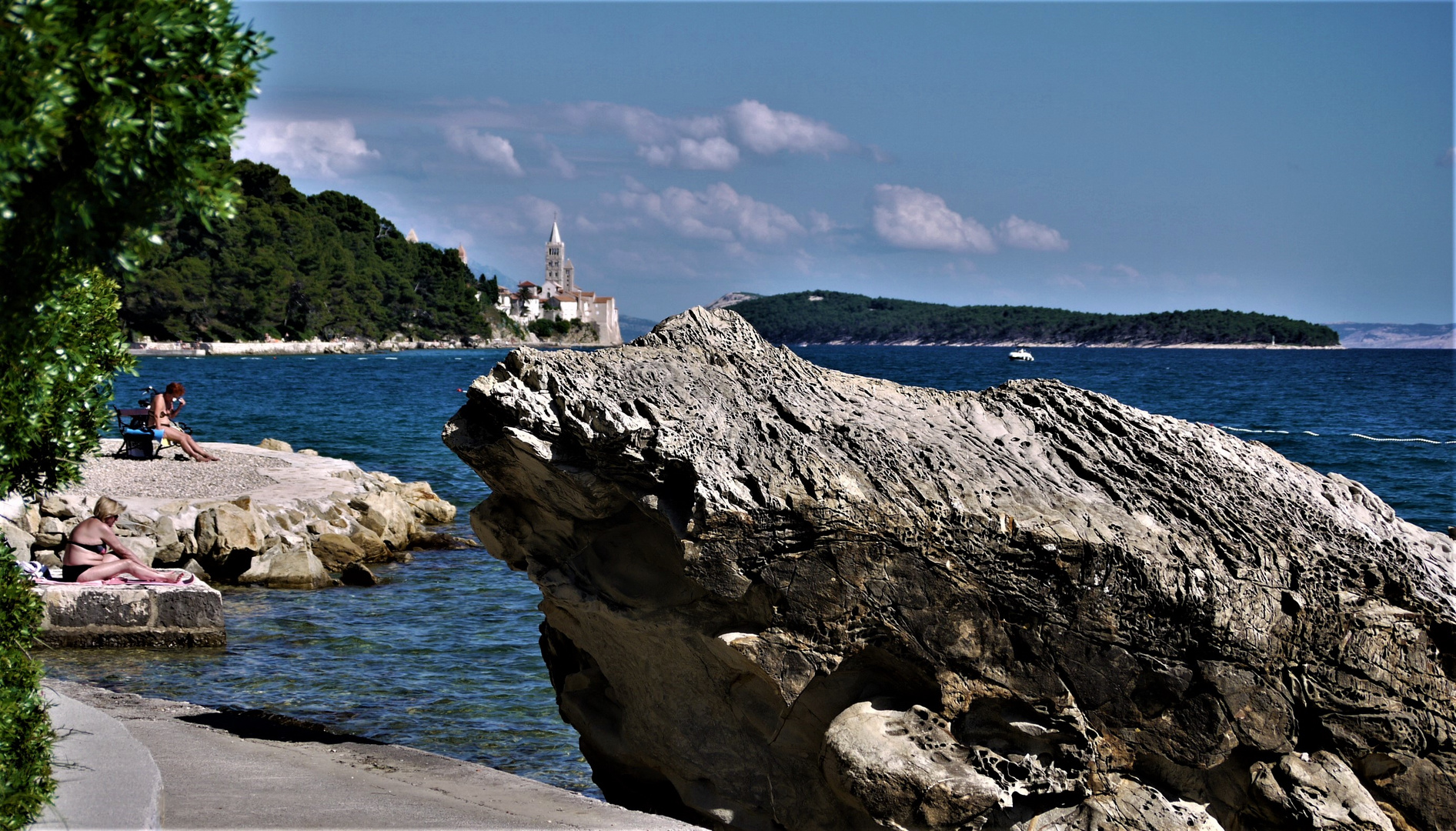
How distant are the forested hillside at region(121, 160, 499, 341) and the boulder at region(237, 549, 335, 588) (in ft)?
231

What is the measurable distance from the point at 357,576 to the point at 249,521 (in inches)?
62.5

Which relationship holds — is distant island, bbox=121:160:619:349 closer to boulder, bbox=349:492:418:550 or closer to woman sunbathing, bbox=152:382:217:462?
woman sunbathing, bbox=152:382:217:462

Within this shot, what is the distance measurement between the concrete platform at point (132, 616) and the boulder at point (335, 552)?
417 centimetres

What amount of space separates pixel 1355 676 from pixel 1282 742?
1.75 ft

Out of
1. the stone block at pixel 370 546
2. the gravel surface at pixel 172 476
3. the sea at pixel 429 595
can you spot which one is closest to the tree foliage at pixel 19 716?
the sea at pixel 429 595

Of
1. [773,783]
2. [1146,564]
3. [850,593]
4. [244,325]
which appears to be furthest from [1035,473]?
[244,325]

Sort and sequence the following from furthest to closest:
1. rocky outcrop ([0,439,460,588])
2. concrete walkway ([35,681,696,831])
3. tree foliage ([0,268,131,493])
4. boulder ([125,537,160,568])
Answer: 1. rocky outcrop ([0,439,460,588])
2. boulder ([125,537,160,568])
3. concrete walkway ([35,681,696,831])
4. tree foliage ([0,268,131,493])

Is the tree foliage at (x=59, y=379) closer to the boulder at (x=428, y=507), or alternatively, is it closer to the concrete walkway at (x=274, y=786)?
the concrete walkway at (x=274, y=786)

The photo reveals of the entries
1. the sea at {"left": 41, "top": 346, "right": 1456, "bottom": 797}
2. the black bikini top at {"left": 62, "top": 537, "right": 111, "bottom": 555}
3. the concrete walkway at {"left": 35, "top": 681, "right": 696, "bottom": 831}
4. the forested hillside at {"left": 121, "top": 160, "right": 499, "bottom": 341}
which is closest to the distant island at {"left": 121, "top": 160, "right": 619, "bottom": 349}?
the forested hillside at {"left": 121, "top": 160, "right": 499, "bottom": 341}

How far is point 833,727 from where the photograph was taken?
5.89m

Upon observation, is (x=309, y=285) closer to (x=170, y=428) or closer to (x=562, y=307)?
(x=562, y=307)

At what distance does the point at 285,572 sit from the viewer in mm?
14703

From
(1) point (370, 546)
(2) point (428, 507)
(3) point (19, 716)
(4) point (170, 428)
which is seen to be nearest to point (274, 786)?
(3) point (19, 716)

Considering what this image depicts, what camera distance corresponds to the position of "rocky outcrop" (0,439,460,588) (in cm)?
1413
